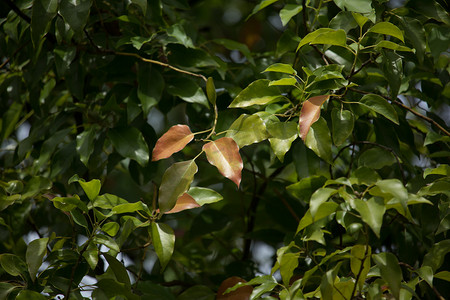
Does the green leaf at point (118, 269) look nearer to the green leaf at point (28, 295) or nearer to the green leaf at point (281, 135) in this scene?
the green leaf at point (28, 295)

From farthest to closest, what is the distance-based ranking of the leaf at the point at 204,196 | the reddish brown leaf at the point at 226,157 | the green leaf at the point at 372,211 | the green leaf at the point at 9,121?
the green leaf at the point at 9,121
the leaf at the point at 204,196
the reddish brown leaf at the point at 226,157
the green leaf at the point at 372,211

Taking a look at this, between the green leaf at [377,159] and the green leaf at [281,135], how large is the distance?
0.22m

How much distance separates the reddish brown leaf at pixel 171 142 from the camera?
77 cm

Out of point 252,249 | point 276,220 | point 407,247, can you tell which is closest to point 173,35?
point 276,220

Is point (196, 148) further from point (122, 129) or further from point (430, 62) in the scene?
point (430, 62)

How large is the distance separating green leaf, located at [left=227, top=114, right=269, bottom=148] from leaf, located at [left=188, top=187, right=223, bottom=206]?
10 cm

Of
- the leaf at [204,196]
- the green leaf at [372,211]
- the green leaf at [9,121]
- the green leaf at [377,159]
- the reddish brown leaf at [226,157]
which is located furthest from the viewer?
the green leaf at [9,121]

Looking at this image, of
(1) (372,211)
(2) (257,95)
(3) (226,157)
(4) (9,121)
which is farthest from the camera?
(4) (9,121)

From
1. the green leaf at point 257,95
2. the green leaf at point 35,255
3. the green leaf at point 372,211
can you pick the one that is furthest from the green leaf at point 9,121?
the green leaf at point 372,211

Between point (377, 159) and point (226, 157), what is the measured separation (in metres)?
0.34

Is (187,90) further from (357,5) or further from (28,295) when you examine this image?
(28,295)

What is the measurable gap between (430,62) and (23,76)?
33.7 inches

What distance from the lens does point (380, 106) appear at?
822 millimetres

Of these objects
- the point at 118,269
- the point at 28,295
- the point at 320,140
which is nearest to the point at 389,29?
the point at 320,140
